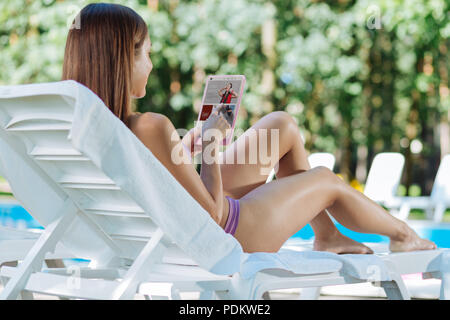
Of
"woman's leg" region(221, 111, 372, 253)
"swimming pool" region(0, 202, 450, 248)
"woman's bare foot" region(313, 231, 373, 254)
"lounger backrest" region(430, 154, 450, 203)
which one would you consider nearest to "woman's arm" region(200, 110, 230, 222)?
"woman's leg" region(221, 111, 372, 253)

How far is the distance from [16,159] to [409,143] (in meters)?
11.9

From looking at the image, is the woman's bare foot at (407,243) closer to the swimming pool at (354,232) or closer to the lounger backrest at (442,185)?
the swimming pool at (354,232)

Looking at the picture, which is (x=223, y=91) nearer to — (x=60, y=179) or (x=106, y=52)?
(x=106, y=52)

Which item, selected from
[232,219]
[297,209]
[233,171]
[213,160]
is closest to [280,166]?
[233,171]

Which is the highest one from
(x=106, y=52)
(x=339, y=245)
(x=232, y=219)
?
(x=106, y=52)

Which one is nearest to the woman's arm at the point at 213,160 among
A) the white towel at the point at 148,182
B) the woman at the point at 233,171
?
the woman at the point at 233,171

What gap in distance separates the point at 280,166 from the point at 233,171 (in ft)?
0.63

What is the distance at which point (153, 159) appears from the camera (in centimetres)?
170

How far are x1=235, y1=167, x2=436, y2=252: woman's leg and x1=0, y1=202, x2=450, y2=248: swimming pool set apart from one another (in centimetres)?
302

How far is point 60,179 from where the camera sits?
6.61 feet

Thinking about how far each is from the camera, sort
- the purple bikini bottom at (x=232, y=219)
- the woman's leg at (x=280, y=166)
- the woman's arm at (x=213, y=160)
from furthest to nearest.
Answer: the woman's leg at (x=280, y=166) < the purple bikini bottom at (x=232, y=219) < the woman's arm at (x=213, y=160)

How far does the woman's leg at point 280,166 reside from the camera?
240 centimetres

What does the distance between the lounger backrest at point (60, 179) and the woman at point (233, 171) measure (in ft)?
0.58
